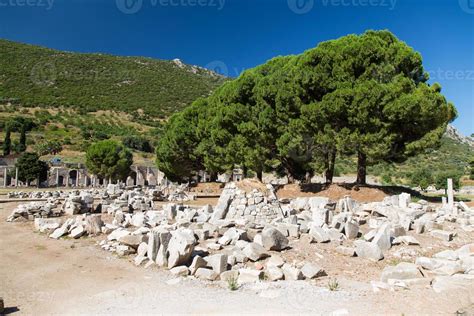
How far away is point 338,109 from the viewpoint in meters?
19.4

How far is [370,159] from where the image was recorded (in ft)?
66.0

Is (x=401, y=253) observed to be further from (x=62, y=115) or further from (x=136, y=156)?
(x=62, y=115)

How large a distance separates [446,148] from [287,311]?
76.2m

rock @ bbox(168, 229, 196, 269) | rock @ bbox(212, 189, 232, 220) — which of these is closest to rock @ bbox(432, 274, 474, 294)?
rock @ bbox(168, 229, 196, 269)

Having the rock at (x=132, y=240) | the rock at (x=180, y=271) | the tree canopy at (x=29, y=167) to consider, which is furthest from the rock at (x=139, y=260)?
the tree canopy at (x=29, y=167)

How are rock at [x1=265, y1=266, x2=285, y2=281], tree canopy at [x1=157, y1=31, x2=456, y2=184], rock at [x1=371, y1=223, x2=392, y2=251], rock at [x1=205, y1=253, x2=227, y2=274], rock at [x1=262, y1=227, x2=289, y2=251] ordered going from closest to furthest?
1. rock at [x1=265, y1=266, x2=285, y2=281]
2. rock at [x1=205, y1=253, x2=227, y2=274]
3. rock at [x1=262, y1=227, x2=289, y2=251]
4. rock at [x1=371, y1=223, x2=392, y2=251]
5. tree canopy at [x1=157, y1=31, x2=456, y2=184]

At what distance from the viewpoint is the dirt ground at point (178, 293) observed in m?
5.21

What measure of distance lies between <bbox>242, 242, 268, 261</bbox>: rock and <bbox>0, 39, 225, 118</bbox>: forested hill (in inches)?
3253

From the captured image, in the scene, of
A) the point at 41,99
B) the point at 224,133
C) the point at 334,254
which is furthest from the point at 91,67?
the point at 334,254

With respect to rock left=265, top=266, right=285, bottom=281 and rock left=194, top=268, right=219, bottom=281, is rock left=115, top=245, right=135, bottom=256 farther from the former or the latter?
rock left=265, top=266, right=285, bottom=281

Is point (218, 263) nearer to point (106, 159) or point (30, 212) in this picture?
point (30, 212)

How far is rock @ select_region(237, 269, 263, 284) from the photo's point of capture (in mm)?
6539

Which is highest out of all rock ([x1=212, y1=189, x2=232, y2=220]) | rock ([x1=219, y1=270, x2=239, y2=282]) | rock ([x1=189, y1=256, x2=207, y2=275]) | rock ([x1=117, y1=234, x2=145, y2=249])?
rock ([x1=212, y1=189, x2=232, y2=220])

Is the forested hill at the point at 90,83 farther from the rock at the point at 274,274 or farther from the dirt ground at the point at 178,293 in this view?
the rock at the point at 274,274
